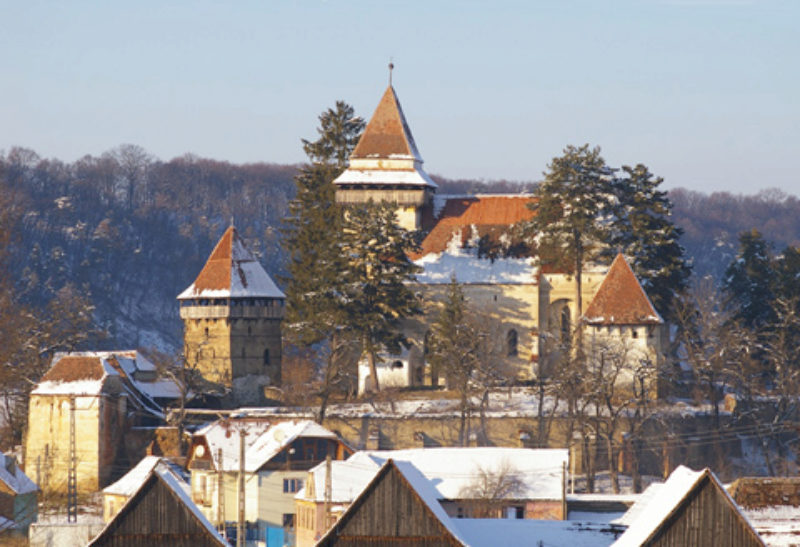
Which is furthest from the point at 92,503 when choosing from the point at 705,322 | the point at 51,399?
the point at 705,322

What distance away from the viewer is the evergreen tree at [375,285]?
230ft

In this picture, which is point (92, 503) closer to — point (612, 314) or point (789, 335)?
point (612, 314)

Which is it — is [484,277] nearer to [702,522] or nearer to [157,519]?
[702,522]

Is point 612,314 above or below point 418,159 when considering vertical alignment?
below

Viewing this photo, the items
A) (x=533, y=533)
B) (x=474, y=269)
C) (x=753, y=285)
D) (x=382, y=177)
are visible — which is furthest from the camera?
(x=382, y=177)

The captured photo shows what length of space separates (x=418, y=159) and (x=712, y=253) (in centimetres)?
9891

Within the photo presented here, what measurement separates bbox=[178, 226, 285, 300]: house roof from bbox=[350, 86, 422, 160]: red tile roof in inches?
270

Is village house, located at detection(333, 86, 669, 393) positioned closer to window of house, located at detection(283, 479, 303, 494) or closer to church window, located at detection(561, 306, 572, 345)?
church window, located at detection(561, 306, 572, 345)

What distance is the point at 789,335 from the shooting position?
231ft

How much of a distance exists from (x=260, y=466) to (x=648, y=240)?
21.5m

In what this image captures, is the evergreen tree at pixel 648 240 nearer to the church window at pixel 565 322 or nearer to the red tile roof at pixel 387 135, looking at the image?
the church window at pixel 565 322

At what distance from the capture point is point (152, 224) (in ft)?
539

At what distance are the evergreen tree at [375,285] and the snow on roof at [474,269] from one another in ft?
10.6

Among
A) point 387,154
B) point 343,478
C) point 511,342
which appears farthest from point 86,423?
point 387,154
